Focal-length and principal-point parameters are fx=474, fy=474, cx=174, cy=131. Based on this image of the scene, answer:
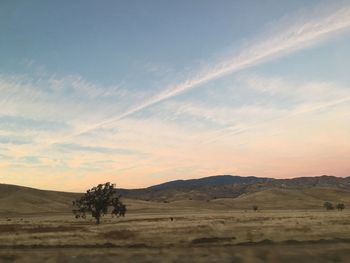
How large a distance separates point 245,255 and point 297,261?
199cm

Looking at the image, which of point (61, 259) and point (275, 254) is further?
point (61, 259)

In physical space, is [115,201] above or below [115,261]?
above

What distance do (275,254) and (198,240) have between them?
19.8m

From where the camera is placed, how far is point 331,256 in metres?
18.8

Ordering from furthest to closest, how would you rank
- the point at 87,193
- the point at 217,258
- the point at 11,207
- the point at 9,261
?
the point at 11,207 → the point at 87,193 → the point at 9,261 → the point at 217,258

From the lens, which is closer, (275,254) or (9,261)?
(275,254)

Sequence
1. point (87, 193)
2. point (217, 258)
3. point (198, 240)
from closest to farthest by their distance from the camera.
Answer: point (217, 258) < point (198, 240) < point (87, 193)

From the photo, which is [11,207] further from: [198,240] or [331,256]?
[331,256]

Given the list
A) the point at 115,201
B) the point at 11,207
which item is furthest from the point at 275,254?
the point at 11,207


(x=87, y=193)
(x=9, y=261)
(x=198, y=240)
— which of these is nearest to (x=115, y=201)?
(x=87, y=193)

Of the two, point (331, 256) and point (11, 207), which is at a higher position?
point (11, 207)

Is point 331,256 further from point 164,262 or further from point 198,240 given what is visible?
point 198,240

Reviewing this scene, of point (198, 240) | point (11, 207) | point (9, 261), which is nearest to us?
point (9, 261)

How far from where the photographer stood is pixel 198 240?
38.2m
